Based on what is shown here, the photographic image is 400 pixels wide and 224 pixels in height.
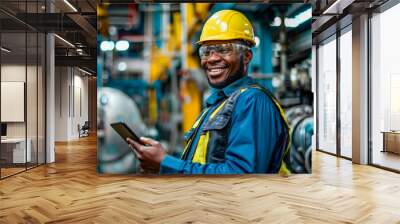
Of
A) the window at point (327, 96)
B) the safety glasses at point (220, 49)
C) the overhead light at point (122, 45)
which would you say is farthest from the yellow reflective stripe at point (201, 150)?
the window at point (327, 96)

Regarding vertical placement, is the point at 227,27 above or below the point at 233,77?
above

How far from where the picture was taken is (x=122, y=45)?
6.43m

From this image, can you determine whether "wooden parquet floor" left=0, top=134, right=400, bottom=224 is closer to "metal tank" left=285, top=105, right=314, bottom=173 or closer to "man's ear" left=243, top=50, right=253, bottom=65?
"metal tank" left=285, top=105, right=314, bottom=173

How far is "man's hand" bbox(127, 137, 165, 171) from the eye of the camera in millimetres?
6414

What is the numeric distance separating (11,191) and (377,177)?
557 centimetres

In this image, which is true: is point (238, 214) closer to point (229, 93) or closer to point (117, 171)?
point (229, 93)

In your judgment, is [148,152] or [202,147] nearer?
[202,147]

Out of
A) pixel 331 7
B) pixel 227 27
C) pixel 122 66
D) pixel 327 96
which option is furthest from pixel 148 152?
pixel 327 96

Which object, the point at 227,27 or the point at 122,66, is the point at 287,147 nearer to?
the point at 227,27

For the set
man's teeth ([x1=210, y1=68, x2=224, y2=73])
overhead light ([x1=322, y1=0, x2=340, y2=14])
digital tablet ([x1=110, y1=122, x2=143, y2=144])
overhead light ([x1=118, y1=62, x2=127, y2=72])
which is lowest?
digital tablet ([x1=110, y1=122, x2=143, y2=144])

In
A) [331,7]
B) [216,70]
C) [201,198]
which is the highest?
[331,7]

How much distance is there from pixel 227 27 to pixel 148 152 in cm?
229

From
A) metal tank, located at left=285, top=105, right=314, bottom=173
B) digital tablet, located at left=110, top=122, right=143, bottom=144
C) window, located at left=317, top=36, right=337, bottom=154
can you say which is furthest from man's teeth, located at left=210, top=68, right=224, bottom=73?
window, located at left=317, top=36, right=337, bottom=154

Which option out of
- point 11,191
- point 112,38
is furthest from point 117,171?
point 112,38
